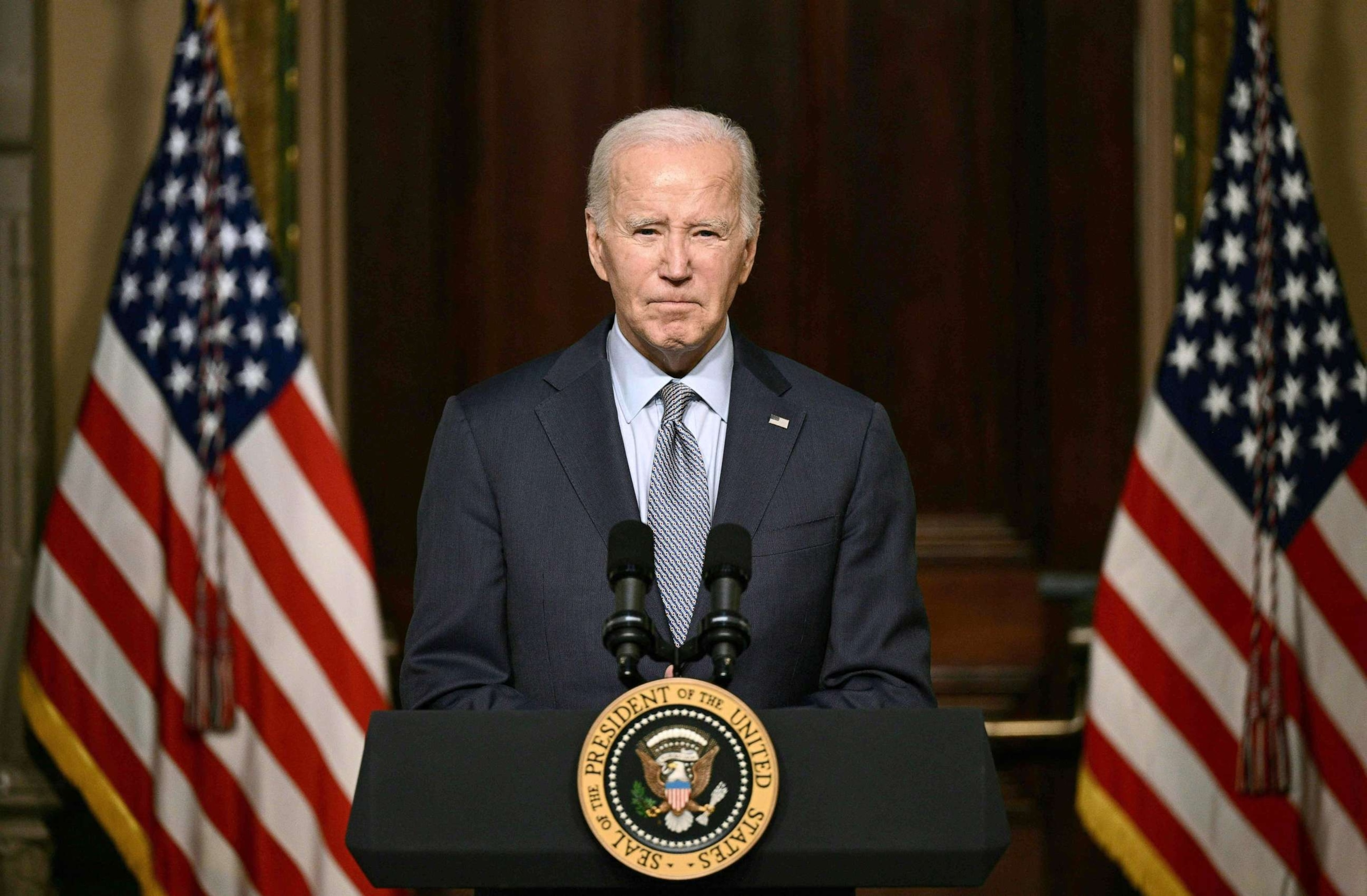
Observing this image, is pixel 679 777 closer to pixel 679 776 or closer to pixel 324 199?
pixel 679 776

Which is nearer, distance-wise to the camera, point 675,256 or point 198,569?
point 675,256

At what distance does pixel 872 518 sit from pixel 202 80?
2.50 meters

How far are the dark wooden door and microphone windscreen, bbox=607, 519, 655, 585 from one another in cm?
269

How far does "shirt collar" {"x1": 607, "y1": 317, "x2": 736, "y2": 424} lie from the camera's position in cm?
194

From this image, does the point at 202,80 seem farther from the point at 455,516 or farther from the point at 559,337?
the point at 455,516

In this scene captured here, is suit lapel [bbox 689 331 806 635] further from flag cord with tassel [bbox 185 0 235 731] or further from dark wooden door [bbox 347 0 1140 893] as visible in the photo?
dark wooden door [bbox 347 0 1140 893]

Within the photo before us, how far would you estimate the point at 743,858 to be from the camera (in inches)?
55.1

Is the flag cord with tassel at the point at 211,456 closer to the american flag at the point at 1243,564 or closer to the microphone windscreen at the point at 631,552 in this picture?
the american flag at the point at 1243,564

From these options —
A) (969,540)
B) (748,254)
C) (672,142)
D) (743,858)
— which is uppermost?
(672,142)

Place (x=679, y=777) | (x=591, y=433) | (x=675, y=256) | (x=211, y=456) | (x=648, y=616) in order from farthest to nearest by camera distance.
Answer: (x=211, y=456) < (x=591, y=433) < (x=675, y=256) < (x=648, y=616) < (x=679, y=777)

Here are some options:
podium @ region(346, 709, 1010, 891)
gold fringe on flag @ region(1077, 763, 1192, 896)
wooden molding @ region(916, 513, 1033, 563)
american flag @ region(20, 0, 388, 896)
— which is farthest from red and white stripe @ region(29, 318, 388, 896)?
podium @ region(346, 709, 1010, 891)

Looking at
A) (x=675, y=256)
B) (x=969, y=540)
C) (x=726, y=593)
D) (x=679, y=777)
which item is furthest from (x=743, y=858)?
(x=969, y=540)

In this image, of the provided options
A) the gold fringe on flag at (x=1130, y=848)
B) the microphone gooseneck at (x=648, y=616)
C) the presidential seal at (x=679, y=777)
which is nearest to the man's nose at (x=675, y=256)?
the microphone gooseneck at (x=648, y=616)

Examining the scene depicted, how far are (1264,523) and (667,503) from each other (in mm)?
2229
